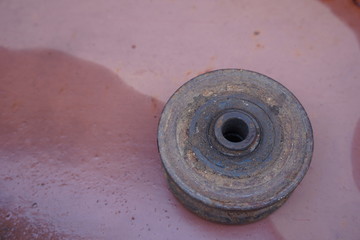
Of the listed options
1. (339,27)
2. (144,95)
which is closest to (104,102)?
(144,95)

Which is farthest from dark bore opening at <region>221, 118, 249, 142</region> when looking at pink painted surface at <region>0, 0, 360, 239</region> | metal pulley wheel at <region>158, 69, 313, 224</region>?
pink painted surface at <region>0, 0, 360, 239</region>

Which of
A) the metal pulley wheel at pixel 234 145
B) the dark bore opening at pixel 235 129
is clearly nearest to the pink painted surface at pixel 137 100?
the metal pulley wheel at pixel 234 145

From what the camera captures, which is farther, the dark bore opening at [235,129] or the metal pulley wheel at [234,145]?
the dark bore opening at [235,129]

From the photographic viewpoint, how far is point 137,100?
8.42ft

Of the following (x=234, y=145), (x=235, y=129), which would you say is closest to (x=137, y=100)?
(x=235, y=129)

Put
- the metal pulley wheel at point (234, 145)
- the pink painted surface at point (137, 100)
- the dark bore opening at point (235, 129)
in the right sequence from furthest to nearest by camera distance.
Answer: the pink painted surface at point (137, 100), the dark bore opening at point (235, 129), the metal pulley wheel at point (234, 145)

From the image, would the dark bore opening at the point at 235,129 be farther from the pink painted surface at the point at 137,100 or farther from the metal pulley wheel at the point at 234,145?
the pink painted surface at the point at 137,100

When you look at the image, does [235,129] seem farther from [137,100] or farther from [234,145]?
[137,100]

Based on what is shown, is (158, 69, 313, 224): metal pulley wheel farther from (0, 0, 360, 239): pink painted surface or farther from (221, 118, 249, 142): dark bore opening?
(0, 0, 360, 239): pink painted surface

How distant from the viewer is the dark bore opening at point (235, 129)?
215 centimetres

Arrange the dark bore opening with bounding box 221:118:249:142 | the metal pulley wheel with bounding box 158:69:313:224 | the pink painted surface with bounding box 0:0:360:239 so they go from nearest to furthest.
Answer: the metal pulley wheel with bounding box 158:69:313:224
the dark bore opening with bounding box 221:118:249:142
the pink painted surface with bounding box 0:0:360:239

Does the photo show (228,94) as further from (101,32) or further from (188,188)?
(101,32)

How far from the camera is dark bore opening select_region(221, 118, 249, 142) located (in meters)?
2.15

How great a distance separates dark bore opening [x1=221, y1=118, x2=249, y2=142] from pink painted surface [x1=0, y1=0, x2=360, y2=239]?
Answer: 46cm
